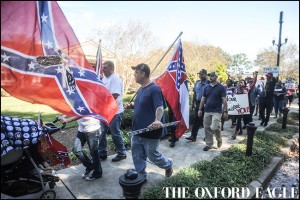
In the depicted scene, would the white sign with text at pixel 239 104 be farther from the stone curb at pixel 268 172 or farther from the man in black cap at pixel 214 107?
the man in black cap at pixel 214 107

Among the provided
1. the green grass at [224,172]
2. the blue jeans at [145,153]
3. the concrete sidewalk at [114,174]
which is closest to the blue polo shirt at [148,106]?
the blue jeans at [145,153]

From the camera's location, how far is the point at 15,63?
3115 millimetres

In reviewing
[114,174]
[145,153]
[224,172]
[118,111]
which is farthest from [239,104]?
[114,174]

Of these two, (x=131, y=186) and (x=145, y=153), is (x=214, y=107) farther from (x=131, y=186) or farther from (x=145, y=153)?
(x=131, y=186)

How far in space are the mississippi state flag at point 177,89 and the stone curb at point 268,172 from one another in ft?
6.91

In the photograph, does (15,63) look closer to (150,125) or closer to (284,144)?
(150,125)

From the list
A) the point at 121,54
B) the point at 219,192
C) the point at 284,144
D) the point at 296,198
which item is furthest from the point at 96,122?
the point at 121,54

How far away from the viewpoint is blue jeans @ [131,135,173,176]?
4116mm

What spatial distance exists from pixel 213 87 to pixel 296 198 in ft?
9.79

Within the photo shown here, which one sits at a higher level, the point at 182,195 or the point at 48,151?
the point at 48,151

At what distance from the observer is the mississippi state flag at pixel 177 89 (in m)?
6.25

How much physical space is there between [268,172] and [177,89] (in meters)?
2.79

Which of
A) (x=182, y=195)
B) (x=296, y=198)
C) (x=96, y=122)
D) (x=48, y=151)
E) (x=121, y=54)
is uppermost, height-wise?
(x=121, y=54)

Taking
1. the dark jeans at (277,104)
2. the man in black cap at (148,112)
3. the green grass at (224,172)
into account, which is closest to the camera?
the man in black cap at (148,112)
